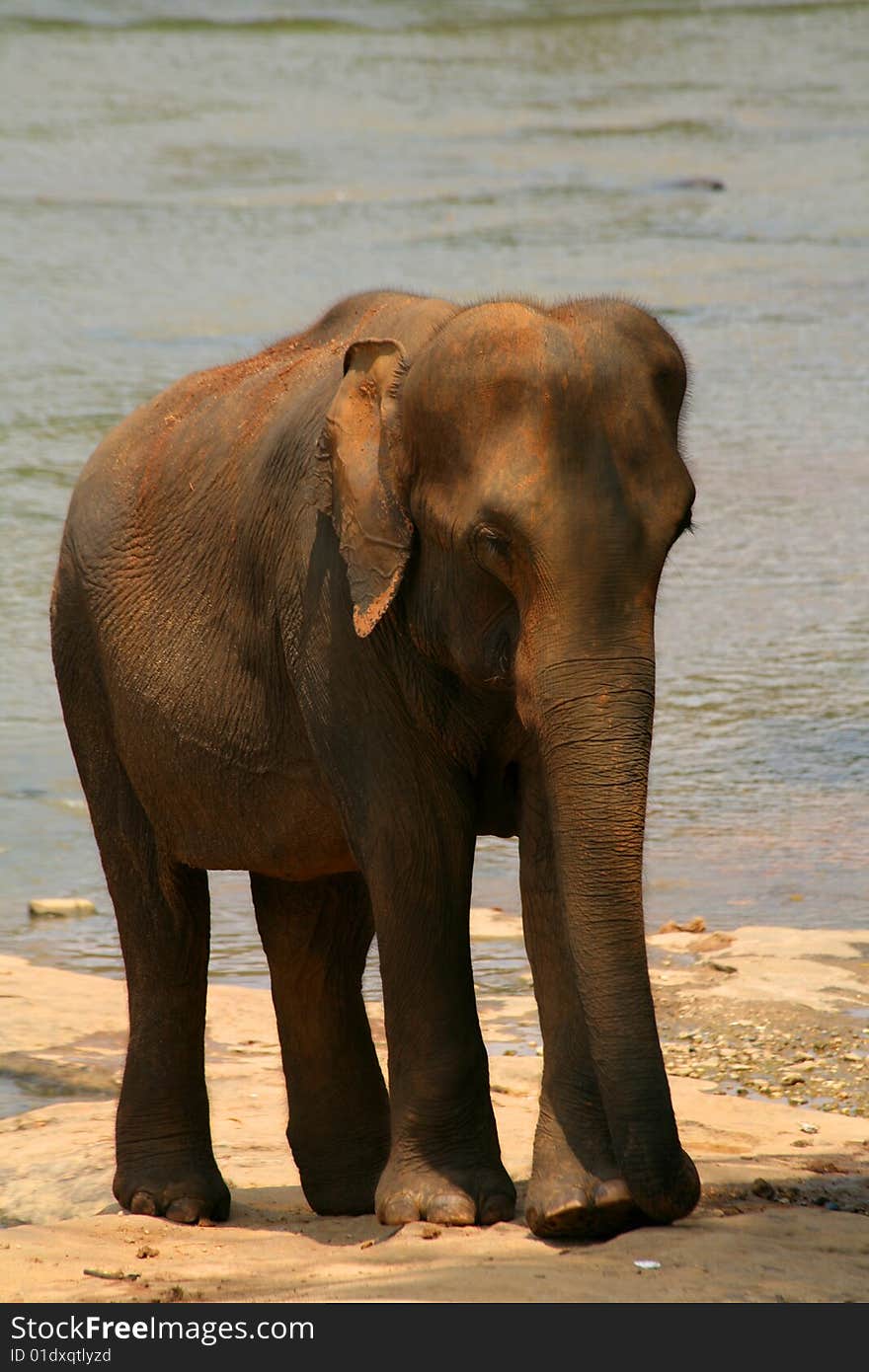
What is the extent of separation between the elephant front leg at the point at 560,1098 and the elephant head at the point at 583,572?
143 millimetres

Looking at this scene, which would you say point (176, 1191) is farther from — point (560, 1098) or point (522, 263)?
point (522, 263)

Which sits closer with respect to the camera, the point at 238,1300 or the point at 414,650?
the point at 238,1300

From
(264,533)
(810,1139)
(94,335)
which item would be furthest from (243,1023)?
(94,335)

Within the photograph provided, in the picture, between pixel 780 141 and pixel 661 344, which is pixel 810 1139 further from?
pixel 780 141

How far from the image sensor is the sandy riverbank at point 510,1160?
213 inches

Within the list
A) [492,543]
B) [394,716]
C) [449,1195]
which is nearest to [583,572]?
[492,543]

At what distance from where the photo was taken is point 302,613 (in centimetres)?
620

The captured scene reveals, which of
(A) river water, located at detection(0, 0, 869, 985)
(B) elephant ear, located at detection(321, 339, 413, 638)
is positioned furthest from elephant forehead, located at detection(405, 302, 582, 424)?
(A) river water, located at detection(0, 0, 869, 985)

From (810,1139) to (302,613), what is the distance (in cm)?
212

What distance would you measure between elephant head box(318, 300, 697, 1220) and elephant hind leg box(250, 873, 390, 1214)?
1.55m

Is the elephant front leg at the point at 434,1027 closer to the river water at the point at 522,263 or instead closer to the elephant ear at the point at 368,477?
the elephant ear at the point at 368,477
